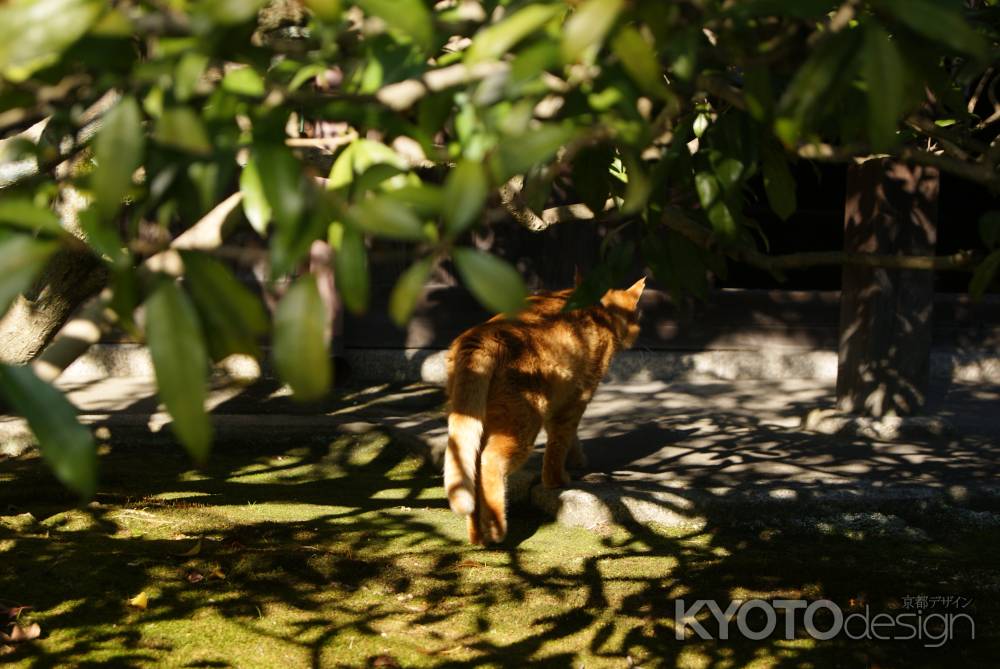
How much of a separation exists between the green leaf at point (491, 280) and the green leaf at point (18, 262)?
0.35 metres

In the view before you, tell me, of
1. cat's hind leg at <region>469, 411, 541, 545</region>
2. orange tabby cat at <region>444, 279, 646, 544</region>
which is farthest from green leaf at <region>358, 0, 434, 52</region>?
cat's hind leg at <region>469, 411, 541, 545</region>

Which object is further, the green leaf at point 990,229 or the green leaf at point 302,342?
the green leaf at point 990,229

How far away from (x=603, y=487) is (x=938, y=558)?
58.9 inches

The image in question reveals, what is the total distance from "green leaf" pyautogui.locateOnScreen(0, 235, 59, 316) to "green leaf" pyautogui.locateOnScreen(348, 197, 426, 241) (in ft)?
0.86

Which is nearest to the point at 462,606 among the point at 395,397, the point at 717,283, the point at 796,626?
the point at 796,626

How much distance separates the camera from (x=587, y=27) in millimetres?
905

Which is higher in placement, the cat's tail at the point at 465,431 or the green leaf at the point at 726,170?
the green leaf at the point at 726,170

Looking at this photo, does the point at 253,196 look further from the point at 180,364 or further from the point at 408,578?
the point at 408,578

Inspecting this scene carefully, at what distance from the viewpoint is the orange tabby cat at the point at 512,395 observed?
13.4 ft

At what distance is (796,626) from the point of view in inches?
146

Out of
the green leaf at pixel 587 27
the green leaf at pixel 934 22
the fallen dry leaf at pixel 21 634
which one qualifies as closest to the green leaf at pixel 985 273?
the green leaf at pixel 934 22

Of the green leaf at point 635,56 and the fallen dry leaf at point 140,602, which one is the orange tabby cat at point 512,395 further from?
the green leaf at point 635,56

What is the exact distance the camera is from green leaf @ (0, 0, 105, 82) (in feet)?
2.79

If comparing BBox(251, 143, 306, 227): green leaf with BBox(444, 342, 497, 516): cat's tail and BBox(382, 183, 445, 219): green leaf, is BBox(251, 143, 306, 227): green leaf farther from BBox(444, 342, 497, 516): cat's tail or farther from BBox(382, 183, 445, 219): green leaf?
BBox(444, 342, 497, 516): cat's tail
